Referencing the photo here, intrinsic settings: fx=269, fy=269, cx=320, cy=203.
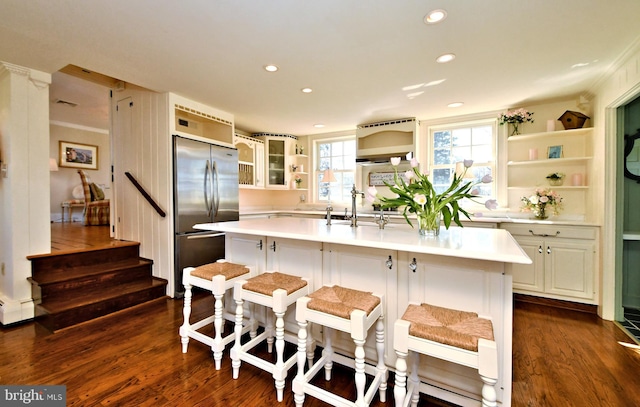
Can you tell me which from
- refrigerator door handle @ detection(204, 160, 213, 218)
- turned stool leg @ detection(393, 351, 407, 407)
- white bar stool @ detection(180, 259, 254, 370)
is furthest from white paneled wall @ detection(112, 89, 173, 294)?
turned stool leg @ detection(393, 351, 407, 407)

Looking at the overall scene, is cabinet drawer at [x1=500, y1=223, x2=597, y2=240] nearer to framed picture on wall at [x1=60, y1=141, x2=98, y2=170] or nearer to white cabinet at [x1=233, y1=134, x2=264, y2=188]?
white cabinet at [x1=233, y1=134, x2=264, y2=188]

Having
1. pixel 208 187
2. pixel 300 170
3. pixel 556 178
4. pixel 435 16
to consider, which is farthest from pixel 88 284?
pixel 556 178

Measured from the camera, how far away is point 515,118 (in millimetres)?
3510

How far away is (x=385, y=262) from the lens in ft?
5.74

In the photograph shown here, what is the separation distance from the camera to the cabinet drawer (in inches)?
112

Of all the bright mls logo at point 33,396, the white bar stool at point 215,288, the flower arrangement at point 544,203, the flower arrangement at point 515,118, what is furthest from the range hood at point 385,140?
the bright mls logo at point 33,396

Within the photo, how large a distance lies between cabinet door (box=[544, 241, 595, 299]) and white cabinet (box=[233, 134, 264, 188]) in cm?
424

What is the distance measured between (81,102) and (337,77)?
4.71 meters

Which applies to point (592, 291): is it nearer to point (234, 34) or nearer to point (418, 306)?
point (418, 306)

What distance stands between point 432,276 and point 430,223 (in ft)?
1.25

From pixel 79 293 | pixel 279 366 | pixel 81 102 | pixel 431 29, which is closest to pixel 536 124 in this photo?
pixel 431 29

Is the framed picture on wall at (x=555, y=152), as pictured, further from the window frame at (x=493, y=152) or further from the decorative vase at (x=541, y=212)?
the decorative vase at (x=541, y=212)

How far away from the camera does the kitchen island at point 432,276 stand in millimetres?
1414

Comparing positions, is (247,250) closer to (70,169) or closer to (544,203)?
(544,203)
